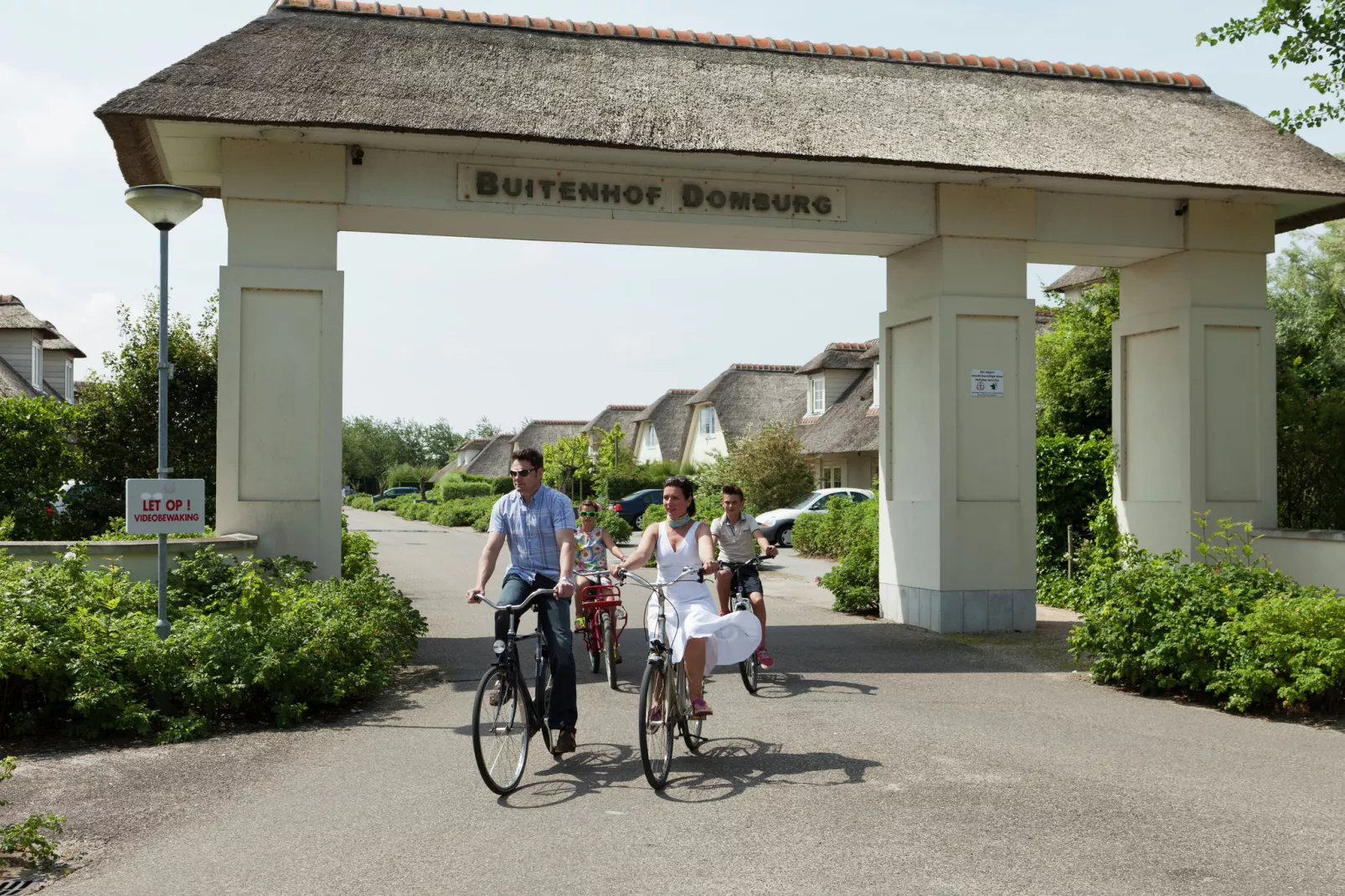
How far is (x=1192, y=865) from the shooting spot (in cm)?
532

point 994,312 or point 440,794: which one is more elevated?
point 994,312

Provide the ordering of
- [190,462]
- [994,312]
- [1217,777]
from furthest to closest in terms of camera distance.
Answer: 1. [190,462]
2. [994,312]
3. [1217,777]

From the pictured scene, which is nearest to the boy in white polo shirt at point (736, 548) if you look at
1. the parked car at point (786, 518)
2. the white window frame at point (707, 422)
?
the parked car at point (786, 518)

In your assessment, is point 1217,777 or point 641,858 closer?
point 641,858

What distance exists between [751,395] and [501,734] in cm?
5317

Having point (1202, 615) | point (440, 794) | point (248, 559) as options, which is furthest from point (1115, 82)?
point (440, 794)

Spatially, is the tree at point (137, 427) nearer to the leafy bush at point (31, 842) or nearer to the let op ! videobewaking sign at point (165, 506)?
the let op ! videobewaking sign at point (165, 506)

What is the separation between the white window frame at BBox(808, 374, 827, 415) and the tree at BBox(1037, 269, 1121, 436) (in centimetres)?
2675

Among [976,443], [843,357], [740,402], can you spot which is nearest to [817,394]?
[843,357]

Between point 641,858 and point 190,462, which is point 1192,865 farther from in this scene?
point 190,462

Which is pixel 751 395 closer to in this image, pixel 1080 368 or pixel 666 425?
pixel 666 425

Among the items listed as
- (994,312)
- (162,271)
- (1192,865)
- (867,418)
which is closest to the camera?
(1192,865)

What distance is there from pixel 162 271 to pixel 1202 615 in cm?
892

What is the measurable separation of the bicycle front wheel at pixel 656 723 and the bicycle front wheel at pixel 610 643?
3.45 meters
